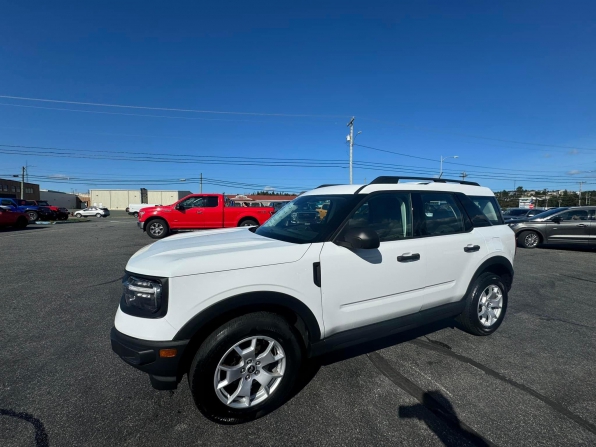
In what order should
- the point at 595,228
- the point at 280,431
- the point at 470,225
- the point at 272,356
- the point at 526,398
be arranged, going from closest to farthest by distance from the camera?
1. the point at 280,431
2. the point at 272,356
3. the point at 526,398
4. the point at 470,225
5. the point at 595,228

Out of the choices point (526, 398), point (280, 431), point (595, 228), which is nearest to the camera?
point (280, 431)

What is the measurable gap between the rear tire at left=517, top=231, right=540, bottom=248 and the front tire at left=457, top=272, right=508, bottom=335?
29.4 ft

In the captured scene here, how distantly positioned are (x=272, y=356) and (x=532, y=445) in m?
1.84

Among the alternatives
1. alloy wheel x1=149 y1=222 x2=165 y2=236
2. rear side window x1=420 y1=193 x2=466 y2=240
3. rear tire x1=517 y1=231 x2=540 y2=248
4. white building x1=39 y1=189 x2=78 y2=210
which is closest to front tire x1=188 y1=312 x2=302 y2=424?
rear side window x1=420 y1=193 x2=466 y2=240

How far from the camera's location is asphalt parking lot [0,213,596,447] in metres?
2.04

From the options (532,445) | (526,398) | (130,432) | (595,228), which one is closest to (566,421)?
(526,398)

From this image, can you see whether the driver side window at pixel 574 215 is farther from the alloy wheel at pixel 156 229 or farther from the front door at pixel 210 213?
the alloy wheel at pixel 156 229

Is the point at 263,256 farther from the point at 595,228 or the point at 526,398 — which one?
the point at 595,228

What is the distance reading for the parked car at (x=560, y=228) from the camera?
9492 millimetres

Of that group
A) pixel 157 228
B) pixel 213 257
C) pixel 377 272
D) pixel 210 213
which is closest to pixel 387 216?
pixel 377 272

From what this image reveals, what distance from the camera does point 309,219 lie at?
119 inches

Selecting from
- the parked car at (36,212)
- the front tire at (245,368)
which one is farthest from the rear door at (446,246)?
the parked car at (36,212)

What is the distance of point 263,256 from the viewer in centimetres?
221

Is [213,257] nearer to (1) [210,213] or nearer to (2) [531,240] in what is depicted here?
(1) [210,213]
